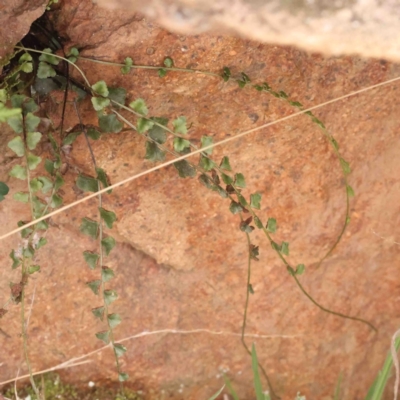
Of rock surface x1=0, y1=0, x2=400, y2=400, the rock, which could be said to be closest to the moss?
rock surface x1=0, y1=0, x2=400, y2=400

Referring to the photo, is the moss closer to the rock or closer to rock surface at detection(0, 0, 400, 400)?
rock surface at detection(0, 0, 400, 400)

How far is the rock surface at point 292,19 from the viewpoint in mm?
929

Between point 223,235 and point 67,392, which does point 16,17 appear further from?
point 67,392

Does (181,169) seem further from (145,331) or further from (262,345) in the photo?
(262,345)

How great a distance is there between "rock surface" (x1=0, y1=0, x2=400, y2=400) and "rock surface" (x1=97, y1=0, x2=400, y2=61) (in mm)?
27

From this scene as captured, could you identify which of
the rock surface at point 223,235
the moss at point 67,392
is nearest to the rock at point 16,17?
the rock surface at point 223,235

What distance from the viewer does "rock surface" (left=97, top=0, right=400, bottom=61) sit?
929 mm

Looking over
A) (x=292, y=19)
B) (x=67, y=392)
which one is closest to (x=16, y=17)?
(x=292, y=19)

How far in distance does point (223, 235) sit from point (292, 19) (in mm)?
522

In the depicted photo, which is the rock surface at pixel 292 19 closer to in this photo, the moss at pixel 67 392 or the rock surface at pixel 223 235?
the rock surface at pixel 223 235

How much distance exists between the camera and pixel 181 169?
1005 mm

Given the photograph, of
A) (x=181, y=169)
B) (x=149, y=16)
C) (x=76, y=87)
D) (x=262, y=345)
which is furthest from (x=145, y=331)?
(x=149, y=16)

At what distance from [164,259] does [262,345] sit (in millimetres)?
401

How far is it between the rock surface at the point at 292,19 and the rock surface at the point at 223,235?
3 centimetres
